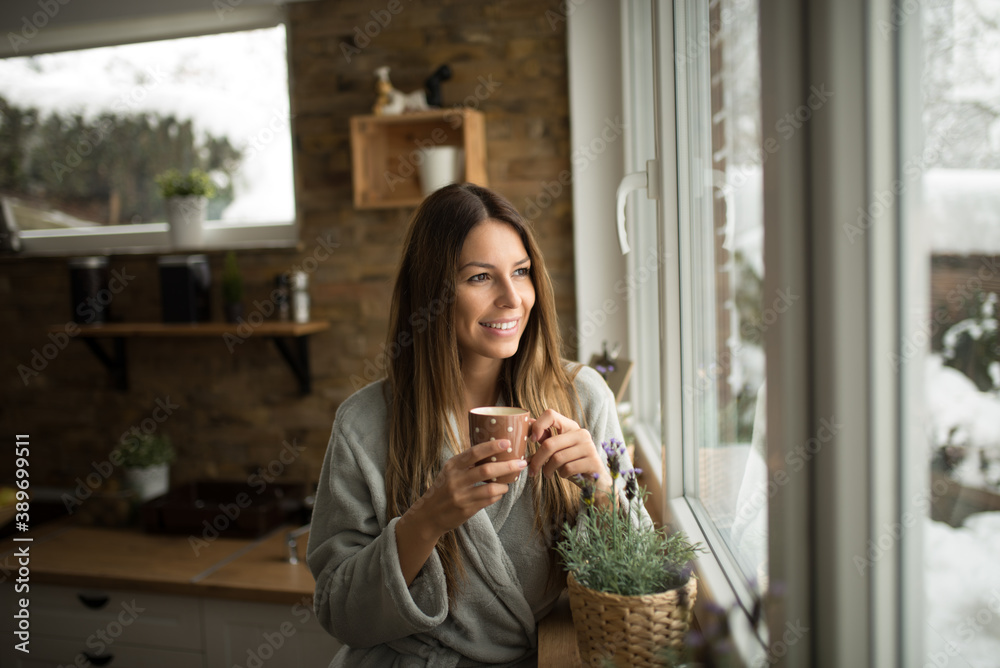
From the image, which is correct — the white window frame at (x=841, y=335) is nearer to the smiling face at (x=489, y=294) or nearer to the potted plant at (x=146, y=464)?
the smiling face at (x=489, y=294)

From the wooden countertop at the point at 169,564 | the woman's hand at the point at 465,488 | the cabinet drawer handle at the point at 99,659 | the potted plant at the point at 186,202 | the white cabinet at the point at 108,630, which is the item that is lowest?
the cabinet drawer handle at the point at 99,659

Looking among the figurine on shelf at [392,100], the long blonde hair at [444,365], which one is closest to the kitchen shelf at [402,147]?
the figurine on shelf at [392,100]

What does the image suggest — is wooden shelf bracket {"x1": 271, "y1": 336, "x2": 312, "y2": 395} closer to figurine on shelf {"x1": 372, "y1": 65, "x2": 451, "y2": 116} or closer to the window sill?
the window sill

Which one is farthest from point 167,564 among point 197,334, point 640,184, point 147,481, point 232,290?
point 640,184

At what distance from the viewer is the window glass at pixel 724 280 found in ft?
3.55

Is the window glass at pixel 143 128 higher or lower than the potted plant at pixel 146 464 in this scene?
higher

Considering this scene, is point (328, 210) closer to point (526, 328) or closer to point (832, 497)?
point (526, 328)

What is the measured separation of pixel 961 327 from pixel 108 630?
2.75m

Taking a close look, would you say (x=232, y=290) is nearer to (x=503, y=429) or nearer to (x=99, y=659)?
(x=99, y=659)

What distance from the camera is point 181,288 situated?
9.51 feet

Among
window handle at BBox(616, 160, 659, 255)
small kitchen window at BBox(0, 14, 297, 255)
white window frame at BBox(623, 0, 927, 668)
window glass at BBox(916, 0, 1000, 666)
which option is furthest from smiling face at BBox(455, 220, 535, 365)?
small kitchen window at BBox(0, 14, 297, 255)

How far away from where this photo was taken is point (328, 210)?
9.55ft

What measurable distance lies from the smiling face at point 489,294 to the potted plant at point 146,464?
211cm

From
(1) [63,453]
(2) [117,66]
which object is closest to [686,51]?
(2) [117,66]
